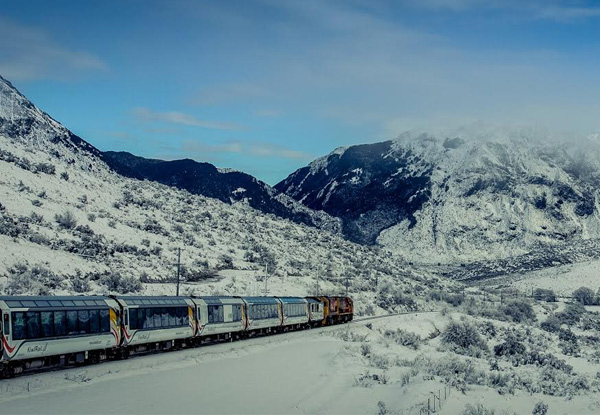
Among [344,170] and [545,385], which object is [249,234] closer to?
[545,385]

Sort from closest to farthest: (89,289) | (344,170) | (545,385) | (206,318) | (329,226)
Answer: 1. (545,385)
2. (206,318)
3. (89,289)
4. (329,226)
5. (344,170)

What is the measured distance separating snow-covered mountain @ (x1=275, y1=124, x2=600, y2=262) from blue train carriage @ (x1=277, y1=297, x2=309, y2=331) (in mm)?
95403

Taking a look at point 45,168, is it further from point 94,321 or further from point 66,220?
point 94,321

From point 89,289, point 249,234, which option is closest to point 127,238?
point 89,289

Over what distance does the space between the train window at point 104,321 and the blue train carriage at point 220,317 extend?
7.39 meters

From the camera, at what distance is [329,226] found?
167 m

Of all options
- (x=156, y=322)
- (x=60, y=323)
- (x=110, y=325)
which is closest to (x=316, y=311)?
(x=156, y=322)

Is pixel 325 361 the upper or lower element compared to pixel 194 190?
lower

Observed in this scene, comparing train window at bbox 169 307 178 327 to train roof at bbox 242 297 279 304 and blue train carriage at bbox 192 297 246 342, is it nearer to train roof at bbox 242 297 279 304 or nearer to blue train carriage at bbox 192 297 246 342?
blue train carriage at bbox 192 297 246 342

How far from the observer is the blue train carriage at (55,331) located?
21734mm

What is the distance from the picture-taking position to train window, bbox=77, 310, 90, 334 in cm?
2492

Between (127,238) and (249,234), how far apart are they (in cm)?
2868

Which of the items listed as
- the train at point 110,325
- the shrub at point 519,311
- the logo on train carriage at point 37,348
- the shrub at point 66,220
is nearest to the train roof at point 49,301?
the train at point 110,325

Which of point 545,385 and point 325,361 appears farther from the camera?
point 325,361
